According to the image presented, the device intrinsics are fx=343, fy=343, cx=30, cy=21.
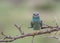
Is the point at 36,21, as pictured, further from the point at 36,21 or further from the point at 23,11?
the point at 23,11

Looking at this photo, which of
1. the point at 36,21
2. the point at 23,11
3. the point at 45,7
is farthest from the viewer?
the point at 45,7

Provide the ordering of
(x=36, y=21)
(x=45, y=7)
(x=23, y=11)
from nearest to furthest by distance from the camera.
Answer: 1. (x=36, y=21)
2. (x=23, y=11)
3. (x=45, y=7)

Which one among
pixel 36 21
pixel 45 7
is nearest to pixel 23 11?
pixel 45 7

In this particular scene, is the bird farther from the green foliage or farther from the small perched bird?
the green foliage

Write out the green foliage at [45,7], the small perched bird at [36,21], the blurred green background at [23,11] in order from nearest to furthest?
the small perched bird at [36,21]
the blurred green background at [23,11]
the green foliage at [45,7]

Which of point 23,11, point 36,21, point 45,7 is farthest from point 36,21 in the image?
point 45,7

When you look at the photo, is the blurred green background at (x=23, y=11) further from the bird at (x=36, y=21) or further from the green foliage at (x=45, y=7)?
the bird at (x=36, y=21)

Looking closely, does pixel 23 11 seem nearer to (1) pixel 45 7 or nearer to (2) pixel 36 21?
(1) pixel 45 7

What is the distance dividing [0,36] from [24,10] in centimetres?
429

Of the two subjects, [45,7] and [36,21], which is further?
[45,7]

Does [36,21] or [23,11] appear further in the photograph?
[23,11]

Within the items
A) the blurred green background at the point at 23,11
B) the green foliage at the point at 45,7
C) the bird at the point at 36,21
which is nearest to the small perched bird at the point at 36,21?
the bird at the point at 36,21

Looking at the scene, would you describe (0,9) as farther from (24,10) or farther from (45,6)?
(45,6)

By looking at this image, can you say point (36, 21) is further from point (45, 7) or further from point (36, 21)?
point (45, 7)
